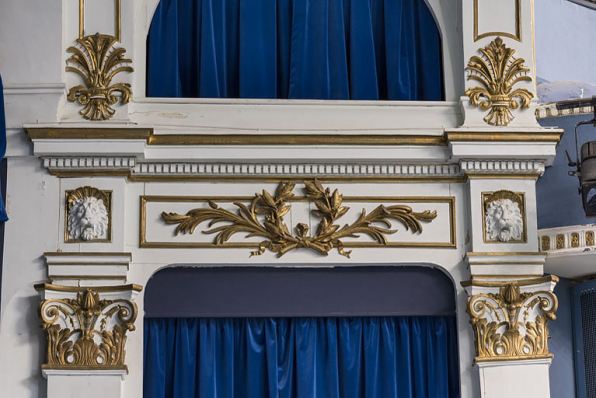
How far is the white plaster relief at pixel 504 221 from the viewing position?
5848 mm

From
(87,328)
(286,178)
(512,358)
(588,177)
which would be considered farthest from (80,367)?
(588,177)

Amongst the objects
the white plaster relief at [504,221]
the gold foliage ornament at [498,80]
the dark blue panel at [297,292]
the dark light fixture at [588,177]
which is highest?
the gold foliage ornament at [498,80]

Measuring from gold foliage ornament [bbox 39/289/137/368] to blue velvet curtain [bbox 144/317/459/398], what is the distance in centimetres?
20

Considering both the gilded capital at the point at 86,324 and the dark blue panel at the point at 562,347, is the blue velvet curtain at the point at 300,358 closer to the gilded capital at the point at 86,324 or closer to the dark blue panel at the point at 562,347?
the gilded capital at the point at 86,324

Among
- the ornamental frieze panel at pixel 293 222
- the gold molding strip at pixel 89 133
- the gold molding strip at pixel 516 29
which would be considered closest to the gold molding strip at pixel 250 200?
the ornamental frieze panel at pixel 293 222

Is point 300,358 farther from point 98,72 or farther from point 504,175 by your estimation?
point 98,72

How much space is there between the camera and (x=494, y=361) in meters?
5.70

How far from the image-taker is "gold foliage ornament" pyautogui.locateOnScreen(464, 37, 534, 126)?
5984mm

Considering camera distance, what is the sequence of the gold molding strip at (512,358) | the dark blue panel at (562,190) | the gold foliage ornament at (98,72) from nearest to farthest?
the gold molding strip at (512,358), the gold foliage ornament at (98,72), the dark blue panel at (562,190)

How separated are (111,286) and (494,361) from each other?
2.00 meters

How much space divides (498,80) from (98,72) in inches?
84.7

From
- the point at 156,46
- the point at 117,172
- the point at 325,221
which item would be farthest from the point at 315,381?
the point at 156,46

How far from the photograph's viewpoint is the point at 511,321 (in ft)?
18.9

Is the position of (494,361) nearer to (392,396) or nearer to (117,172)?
(392,396)
